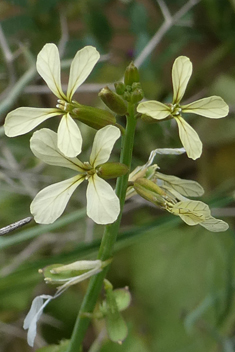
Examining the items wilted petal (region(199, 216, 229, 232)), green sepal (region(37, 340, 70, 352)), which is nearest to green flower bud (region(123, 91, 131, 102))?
wilted petal (region(199, 216, 229, 232))

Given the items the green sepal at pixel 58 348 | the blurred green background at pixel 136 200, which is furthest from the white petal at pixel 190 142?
the blurred green background at pixel 136 200

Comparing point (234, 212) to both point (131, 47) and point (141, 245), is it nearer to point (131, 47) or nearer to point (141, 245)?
point (141, 245)

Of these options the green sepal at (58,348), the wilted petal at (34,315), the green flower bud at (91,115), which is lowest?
the green sepal at (58,348)

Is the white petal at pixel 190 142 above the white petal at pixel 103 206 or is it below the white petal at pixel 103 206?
above

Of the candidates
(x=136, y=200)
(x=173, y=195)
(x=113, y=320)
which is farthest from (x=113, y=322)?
(x=136, y=200)

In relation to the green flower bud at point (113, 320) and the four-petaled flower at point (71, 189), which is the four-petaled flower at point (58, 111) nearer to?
the four-petaled flower at point (71, 189)

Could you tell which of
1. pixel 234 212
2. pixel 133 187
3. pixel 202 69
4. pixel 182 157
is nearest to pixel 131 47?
pixel 202 69

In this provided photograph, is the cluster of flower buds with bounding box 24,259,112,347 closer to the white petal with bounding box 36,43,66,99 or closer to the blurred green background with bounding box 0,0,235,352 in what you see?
the white petal with bounding box 36,43,66,99
